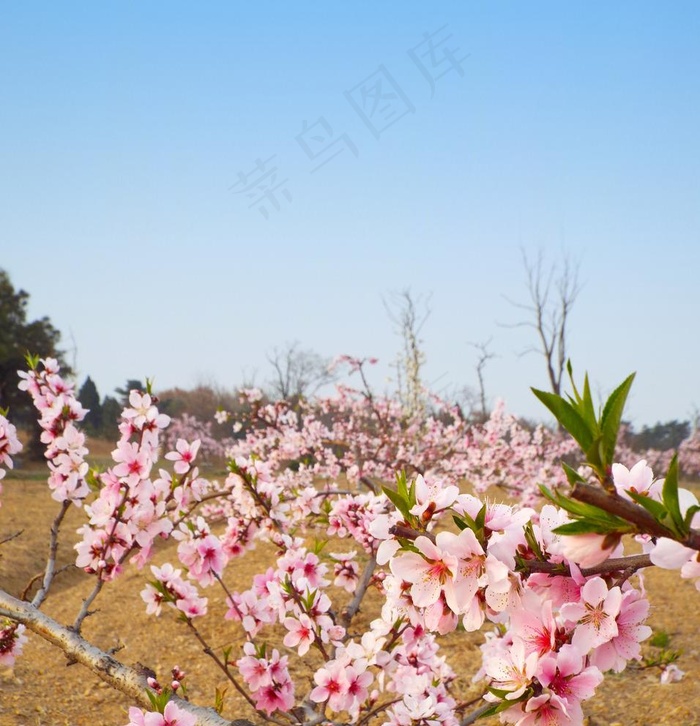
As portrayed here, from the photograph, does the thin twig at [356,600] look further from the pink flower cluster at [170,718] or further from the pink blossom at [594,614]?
the pink blossom at [594,614]

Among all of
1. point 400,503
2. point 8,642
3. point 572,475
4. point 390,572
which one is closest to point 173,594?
point 390,572

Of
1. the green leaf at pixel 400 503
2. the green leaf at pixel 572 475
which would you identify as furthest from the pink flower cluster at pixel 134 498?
the green leaf at pixel 572 475

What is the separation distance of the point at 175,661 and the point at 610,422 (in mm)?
5717

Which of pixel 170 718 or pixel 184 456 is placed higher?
pixel 184 456

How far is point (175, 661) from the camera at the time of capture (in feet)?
18.3

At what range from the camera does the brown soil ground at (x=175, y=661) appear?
4.34m

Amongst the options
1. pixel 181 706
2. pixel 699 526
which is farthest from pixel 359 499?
pixel 699 526

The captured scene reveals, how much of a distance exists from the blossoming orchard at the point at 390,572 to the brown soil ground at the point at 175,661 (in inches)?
6.8

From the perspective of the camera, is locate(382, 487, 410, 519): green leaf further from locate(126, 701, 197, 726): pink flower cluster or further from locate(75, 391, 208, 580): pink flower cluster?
locate(75, 391, 208, 580): pink flower cluster

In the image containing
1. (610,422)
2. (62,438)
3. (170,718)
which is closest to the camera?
(610,422)

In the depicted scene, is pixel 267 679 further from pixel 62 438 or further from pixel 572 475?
pixel 572 475

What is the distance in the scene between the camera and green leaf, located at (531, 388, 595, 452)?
34.4 inches

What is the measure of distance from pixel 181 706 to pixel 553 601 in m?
→ 1.37

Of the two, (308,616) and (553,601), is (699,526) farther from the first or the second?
(308,616)
